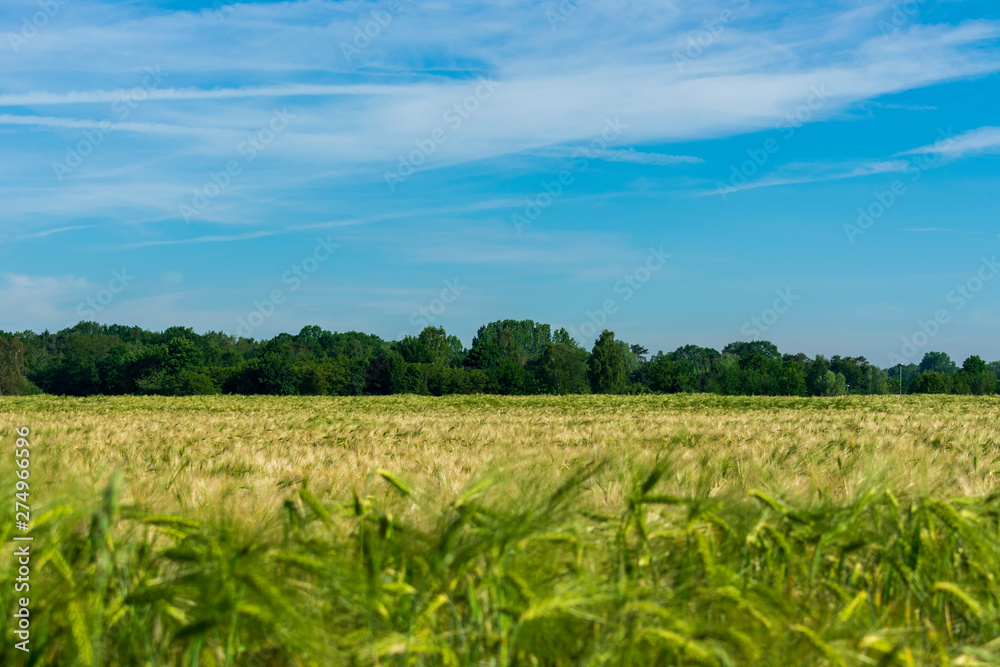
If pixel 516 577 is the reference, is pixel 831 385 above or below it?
below

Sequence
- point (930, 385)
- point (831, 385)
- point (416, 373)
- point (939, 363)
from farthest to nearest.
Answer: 1. point (939, 363)
2. point (831, 385)
3. point (416, 373)
4. point (930, 385)

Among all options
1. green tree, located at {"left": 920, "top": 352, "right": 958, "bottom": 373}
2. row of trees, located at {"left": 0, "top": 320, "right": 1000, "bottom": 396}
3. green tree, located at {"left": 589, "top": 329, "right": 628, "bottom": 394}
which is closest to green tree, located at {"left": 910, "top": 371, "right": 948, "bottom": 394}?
row of trees, located at {"left": 0, "top": 320, "right": 1000, "bottom": 396}

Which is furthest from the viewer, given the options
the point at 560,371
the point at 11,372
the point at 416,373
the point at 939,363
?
the point at 939,363

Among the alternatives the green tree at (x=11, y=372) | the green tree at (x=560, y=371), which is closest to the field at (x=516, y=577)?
the green tree at (x=560, y=371)

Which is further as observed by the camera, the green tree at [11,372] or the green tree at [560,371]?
the green tree at [11,372]

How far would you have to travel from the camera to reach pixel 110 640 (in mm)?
1971

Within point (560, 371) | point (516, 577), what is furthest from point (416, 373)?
point (516, 577)

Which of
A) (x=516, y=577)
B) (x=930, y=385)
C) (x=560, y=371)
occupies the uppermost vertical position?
(x=560, y=371)

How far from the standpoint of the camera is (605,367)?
87.8 metres

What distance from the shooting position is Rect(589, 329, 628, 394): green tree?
87.1 meters

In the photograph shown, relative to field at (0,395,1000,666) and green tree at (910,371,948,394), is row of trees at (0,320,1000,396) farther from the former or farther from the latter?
field at (0,395,1000,666)

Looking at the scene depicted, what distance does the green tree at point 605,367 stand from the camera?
87062mm

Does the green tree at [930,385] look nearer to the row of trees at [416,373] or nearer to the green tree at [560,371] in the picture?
the row of trees at [416,373]

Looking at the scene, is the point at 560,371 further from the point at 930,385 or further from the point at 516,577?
the point at 516,577
